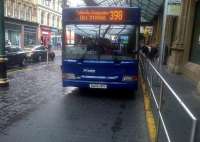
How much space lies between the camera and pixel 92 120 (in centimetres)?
761

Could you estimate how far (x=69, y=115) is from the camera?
8.02 m

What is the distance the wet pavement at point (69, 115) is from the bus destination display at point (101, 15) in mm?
2436

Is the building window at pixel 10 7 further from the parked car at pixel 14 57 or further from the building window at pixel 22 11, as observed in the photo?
the parked car at pixel 14 57

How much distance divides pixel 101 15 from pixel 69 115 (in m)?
3.78

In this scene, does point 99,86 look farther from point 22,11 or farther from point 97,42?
point 22,11

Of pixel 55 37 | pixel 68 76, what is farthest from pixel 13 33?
pixel 68 76

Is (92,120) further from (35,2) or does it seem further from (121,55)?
(35,2)

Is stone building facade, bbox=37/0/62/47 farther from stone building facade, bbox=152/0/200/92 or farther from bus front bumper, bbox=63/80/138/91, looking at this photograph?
bus front bumper, bbox=63/80/138/91

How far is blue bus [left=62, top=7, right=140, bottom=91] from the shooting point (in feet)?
33.8

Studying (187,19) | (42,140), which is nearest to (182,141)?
(42,140)

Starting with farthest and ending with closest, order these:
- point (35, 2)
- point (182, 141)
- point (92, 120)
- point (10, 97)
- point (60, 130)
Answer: point (35, 2), point (10, 97), point (92, 120), point (60, 130), point (182, 141)

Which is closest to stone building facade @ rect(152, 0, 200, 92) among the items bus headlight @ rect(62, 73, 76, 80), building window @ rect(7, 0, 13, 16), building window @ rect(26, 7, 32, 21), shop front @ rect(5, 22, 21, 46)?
bus headlight @ rect(62, 73, 76, 80)

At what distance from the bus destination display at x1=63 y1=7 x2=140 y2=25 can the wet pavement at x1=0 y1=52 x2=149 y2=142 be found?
2436mm

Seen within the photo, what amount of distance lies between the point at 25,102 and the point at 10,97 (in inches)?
37.6
